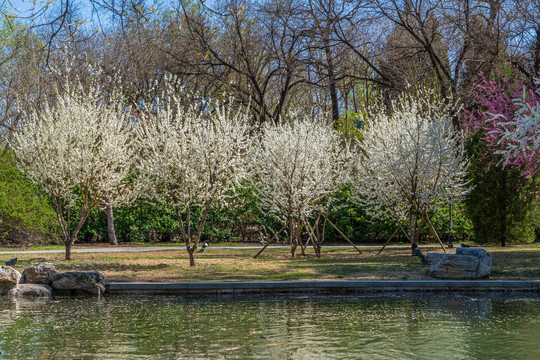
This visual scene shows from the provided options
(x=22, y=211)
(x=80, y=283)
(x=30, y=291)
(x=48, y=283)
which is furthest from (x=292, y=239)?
(x=22, y=211)

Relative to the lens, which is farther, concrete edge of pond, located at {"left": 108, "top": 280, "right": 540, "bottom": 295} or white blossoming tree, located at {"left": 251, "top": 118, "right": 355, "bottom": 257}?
white blossoming tree, located at {"left": 251, "top": 118, "right": 355, "bottom": 257}

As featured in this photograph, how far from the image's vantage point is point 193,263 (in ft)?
45.6

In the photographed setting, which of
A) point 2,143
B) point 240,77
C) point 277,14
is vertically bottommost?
point 2,143

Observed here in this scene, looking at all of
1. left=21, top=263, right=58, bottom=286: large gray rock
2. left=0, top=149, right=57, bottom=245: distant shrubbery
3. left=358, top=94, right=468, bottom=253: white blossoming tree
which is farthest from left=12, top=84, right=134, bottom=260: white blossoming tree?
left=358, top=94, right=468, bottom=253: white blossoming tree

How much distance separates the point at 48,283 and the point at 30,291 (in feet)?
1.39

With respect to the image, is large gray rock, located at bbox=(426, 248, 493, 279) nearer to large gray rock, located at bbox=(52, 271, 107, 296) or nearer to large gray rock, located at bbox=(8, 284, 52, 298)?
large gray rock, located at bbox=(52, 271, 107, 296)

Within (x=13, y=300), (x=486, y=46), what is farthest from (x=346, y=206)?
(x=13, y=300)

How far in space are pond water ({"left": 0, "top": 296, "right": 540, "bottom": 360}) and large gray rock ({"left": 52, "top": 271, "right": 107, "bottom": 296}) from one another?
0.32 m

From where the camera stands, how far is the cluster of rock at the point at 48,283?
10.9 meters

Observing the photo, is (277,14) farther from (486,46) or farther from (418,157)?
(418,157)

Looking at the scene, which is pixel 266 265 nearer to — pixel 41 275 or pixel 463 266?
pixel 463 266

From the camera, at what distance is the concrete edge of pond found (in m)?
10.8

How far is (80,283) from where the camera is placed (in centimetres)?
1103

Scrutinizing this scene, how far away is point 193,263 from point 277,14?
12.5 metres
